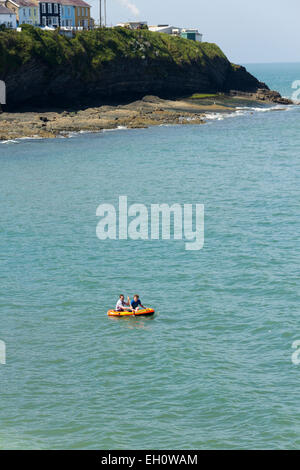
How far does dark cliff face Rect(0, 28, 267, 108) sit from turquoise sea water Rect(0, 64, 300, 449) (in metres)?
54.6

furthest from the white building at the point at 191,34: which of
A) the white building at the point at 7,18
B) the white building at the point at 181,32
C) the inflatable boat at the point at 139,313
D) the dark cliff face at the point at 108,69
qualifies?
the inflatable boat at the point at 139,313

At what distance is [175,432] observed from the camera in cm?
2486

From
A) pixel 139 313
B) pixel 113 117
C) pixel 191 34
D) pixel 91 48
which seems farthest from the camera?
pixel 191 34

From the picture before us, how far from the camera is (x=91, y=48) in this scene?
5217 inches

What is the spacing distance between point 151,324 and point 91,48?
108 m

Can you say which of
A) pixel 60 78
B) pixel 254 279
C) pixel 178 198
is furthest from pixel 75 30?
pixel 254 279

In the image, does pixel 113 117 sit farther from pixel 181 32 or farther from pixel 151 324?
pixel 151 324

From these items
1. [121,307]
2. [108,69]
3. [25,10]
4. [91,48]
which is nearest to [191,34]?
[25,10]

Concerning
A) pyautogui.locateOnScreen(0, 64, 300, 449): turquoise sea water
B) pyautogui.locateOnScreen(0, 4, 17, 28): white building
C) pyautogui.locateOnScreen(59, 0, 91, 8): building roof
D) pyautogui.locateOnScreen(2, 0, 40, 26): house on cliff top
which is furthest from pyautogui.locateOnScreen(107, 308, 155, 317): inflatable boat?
pyautogui.locateOnScreen(59, 0, 91, 8): building roof

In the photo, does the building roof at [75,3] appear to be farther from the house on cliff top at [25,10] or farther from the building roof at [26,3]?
the house on cliff top at [25,10]

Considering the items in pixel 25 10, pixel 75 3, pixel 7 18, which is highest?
pixel 75 3

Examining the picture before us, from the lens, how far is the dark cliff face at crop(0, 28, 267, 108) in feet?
388

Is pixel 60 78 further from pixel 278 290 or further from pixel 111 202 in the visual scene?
pixel 278 290
